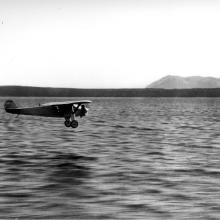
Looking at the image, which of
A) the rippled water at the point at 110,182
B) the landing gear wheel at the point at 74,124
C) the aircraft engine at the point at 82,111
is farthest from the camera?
the landing gear wheel at the point at 74,124

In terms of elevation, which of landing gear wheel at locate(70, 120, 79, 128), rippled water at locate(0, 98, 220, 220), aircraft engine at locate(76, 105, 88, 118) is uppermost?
aircraft engine at locate(76, 105, 88, 118)

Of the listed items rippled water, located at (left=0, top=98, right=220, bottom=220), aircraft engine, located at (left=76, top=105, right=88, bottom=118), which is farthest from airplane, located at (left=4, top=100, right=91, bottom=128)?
rippled water, located at (left=0, top=98, right=220, bottom=220)

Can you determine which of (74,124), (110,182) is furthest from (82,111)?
(110,182)

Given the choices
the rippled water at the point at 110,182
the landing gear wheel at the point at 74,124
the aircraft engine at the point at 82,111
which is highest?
the aircraft engine at the point at 82,111

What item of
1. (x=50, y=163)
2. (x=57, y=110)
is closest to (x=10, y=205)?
(x=50, y=163)

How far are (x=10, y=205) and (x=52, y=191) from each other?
1724mm

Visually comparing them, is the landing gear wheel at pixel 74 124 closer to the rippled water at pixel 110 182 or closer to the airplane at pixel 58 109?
the airplane at pixel 58 109

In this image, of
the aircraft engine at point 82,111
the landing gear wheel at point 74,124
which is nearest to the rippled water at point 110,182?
the aircraft engine at point 82,111

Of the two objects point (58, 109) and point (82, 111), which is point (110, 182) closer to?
point (82, 111)

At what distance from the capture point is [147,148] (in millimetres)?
22750

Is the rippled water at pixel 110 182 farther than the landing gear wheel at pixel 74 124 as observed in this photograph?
No

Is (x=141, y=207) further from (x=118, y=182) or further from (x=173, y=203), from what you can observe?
(x=118, y=182)

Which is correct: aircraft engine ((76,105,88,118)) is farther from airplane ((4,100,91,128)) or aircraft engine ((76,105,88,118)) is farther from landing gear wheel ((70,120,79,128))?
landing gear wheel ((70,120,79,128))

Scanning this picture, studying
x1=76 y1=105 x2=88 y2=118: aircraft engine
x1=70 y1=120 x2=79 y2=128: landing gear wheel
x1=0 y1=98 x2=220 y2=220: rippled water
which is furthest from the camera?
x1=70 y1=120 x2=79 y2=128: landing gear wheel
